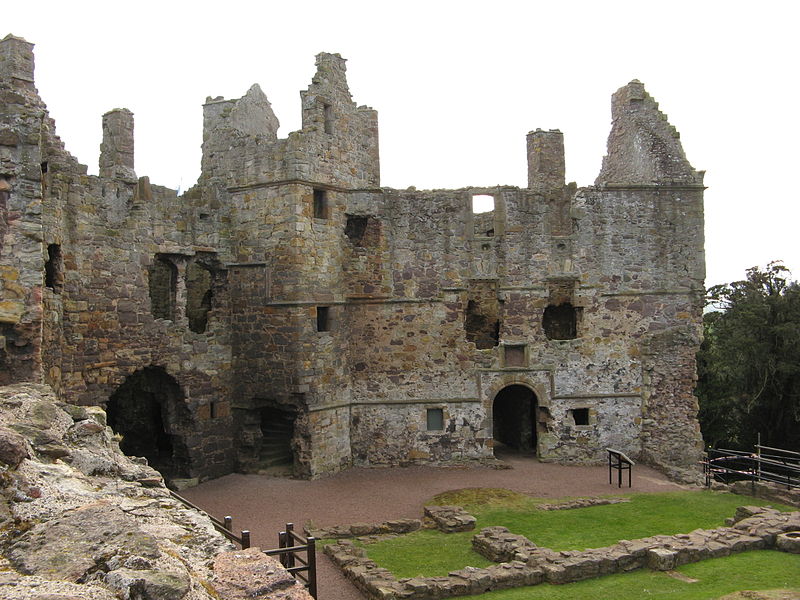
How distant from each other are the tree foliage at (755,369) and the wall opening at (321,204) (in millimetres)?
15467

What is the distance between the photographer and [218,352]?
691 inches

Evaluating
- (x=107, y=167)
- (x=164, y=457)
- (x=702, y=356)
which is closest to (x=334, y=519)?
(x=164, y=457)

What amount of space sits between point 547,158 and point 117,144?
427 inches

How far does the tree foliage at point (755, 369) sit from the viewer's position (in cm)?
2545

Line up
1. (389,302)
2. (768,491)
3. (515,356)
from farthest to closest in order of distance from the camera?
(515,356)
(389,302)
(768,491)

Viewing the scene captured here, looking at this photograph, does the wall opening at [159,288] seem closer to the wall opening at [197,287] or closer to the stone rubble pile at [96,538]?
the wall opening at [197,287]

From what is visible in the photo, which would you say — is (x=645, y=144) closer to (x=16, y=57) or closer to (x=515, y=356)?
(x=515, y=356)

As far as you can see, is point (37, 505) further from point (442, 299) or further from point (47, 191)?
point (442, 299)

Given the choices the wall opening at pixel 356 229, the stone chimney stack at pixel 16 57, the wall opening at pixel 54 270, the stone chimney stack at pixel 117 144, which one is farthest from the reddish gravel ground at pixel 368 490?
the stone chimney stack at pixel 16 57

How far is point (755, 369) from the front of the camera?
84.9 ft

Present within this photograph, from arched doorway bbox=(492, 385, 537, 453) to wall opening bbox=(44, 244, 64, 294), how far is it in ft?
38.3

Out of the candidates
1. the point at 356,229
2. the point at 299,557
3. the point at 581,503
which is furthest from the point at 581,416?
the point at 299,557

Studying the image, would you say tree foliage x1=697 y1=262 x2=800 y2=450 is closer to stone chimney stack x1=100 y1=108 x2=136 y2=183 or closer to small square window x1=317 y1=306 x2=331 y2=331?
small square window x1=317 y1=306 x2=331 y2=331

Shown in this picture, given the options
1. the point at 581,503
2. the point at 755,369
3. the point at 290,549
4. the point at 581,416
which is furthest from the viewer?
the point at 755,369
